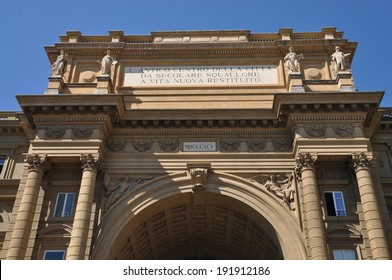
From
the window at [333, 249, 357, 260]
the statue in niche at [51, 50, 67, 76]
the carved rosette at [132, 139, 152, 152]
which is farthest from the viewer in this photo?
the statue in niche at [51, 50, 67, 76]

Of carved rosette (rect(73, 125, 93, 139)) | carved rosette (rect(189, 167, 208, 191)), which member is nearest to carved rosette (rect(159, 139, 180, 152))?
carved rosette (rect(189, 167, 208, 191))

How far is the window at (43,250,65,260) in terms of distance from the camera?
21750mm

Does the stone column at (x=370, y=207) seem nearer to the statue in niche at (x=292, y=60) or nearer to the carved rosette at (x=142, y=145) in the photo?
the statue in niche at (x=292, y=60)

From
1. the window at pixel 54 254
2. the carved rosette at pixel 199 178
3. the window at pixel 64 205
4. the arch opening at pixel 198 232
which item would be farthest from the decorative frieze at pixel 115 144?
the window at pixel 54 254

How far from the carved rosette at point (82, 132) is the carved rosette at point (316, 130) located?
1047cm

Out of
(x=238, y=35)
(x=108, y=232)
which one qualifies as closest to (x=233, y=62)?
(x=238, y=35)

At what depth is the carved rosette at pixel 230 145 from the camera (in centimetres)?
2427

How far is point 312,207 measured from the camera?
21.5 metres

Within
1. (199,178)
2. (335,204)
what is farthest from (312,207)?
(199,178)

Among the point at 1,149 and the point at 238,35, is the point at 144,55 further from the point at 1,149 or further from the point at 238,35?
the point at 1,149

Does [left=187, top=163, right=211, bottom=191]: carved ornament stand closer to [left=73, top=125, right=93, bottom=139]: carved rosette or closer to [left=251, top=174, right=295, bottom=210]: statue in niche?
[left=251, top=174, right=295, bottom=210]: statue in niche

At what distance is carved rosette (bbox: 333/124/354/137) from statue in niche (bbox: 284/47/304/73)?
4.06 metres

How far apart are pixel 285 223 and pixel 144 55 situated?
1237 centimetres

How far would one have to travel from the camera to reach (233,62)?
27.5 meters
